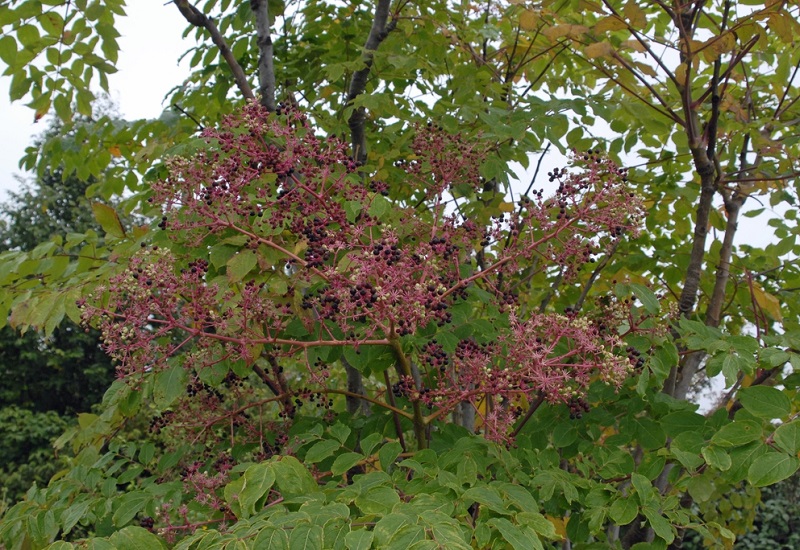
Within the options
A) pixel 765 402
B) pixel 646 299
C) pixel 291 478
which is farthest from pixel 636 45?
pixel 291 478

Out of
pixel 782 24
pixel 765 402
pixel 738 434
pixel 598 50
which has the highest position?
pixel 782 24

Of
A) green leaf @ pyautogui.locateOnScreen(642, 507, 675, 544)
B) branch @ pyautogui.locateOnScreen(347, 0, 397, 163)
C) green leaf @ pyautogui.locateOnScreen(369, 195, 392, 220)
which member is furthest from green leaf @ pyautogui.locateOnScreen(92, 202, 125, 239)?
green leaf @ pyautogui.locateOnScreen(642, 507, 675, 544)

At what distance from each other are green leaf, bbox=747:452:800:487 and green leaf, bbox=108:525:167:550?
1693 millimetres

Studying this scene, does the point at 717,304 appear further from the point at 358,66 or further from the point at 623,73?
the point at 358,66

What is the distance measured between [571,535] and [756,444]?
0.80 m

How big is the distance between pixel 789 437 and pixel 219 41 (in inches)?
123

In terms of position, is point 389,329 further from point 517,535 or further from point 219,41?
point 219,41

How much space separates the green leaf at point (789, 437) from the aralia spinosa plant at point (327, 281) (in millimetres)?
476

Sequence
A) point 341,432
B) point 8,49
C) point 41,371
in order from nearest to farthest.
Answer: point 341,432 < point 8,49 < point 41,371

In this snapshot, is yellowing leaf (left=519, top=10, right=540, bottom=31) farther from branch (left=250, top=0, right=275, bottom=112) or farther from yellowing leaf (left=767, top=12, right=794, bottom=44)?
branch (left=250, top=0, right=275, bottom=112)

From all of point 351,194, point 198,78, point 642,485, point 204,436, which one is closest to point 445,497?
point 642,485

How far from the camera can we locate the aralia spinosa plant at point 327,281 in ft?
7.64

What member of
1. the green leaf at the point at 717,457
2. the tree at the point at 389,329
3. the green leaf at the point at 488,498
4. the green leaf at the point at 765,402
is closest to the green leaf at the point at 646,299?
the tree at the point at 389,329

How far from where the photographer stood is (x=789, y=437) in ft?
6.60
